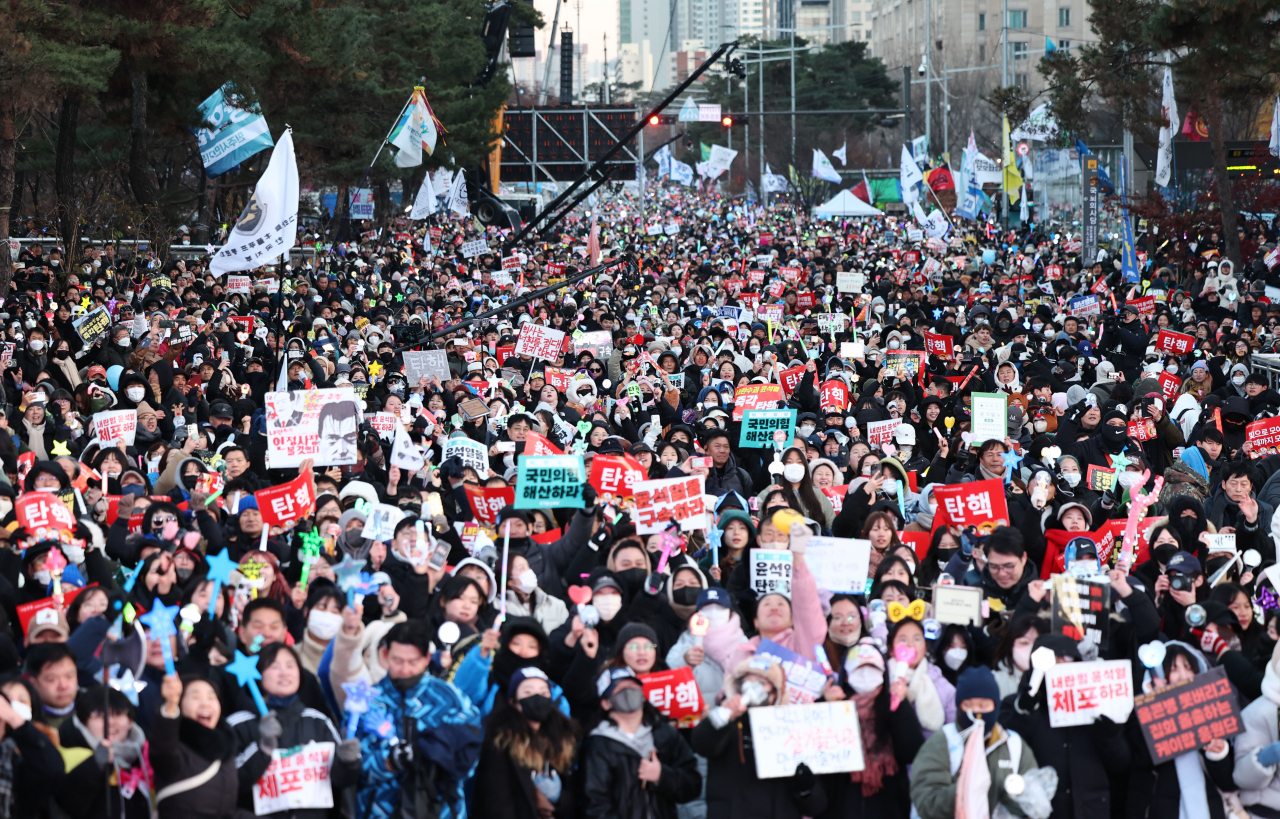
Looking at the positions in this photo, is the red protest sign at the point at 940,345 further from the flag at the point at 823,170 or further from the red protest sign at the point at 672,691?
the flag at the point at 823,170

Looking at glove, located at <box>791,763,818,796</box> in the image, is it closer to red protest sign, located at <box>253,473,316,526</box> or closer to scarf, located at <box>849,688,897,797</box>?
scarf, located at <box>849,688,897,797</box>

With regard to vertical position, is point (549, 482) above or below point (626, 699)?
above

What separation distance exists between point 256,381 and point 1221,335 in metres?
10.3

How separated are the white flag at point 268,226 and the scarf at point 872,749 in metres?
10.5

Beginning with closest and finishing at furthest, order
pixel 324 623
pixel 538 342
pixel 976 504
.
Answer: pixel 324 623, pixel 976 504, pixel 538 342

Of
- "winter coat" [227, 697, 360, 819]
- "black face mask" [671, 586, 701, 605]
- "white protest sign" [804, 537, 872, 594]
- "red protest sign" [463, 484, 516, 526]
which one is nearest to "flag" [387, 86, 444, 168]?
"red protest sign" [463, 484, 516, 526]

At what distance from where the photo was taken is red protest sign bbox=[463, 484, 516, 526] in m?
8.69

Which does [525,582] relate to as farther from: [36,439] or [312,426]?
[36,439]

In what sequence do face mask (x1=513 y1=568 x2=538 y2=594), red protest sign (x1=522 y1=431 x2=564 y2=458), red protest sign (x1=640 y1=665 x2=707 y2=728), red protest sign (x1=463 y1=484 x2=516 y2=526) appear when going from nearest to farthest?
red protest sign (x1=640 y1=665 x2=707 y2=728) → face mask (x1=513 y1=568 x2=538 y2=594) → red protest sign (x1=463 y1=484 x2=516 y2=526) → red protest sign (x1=522 y1=431 x2=564 y2=458)

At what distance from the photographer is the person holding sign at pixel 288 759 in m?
5.16

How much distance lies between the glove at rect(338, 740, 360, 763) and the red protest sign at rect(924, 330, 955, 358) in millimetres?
11085

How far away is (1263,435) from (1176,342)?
4712 mm

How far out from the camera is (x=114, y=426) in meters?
10.3

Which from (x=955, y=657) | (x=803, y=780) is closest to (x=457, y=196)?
(x=955, y=657)
